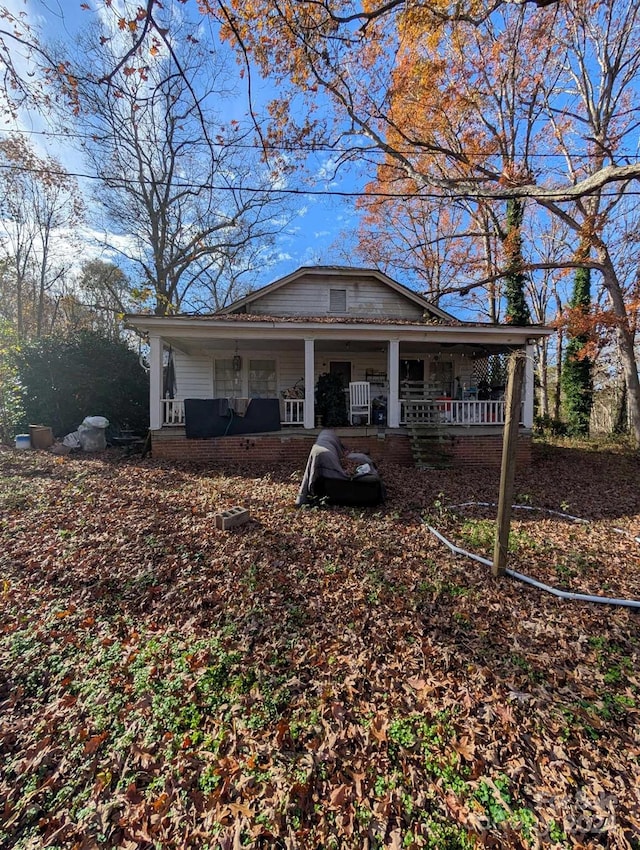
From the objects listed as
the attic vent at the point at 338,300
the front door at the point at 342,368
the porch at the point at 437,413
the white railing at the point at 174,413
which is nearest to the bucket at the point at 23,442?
the porch at the point at 437,413

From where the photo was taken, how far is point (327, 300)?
12.1 metres

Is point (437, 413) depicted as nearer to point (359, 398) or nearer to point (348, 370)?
point (359, 398)

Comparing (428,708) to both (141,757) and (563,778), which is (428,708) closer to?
(563,778)

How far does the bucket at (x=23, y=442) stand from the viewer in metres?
9.46

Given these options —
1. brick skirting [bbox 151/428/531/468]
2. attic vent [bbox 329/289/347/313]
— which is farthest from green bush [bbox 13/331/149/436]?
attic vent [bbox 329/289/347/313]

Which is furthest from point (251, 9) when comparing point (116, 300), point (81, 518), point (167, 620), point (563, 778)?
point (116, 300)

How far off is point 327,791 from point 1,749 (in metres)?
1.78

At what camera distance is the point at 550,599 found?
3.19m

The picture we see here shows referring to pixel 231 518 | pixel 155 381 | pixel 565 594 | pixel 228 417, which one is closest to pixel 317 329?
pixel 228 417

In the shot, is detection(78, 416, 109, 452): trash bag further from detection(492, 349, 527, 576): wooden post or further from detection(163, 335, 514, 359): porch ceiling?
detection(492, 349, 527, 576): wooden post

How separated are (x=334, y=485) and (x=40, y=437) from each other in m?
8.65

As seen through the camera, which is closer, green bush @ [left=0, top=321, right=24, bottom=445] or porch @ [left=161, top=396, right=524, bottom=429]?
porch @ [left=161, top=396, right=524, bottom=429]

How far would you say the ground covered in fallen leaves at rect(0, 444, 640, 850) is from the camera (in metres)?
1.60

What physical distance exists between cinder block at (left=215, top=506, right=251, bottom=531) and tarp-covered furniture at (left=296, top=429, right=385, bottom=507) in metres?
0.99
